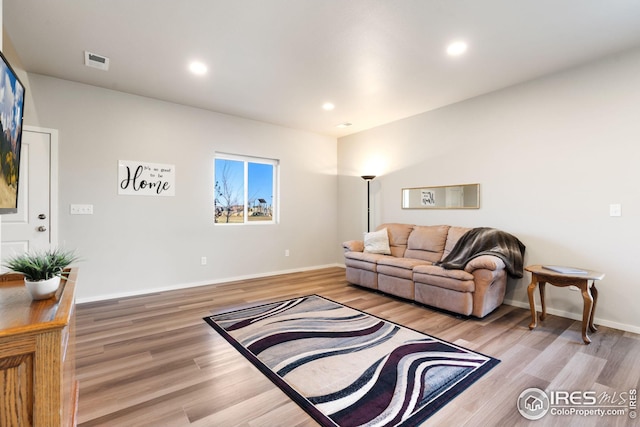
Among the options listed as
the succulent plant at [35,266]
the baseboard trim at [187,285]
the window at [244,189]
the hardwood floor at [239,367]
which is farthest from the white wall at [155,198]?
the succulent plant at [35,266]

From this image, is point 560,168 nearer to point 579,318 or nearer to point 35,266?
point 579,318

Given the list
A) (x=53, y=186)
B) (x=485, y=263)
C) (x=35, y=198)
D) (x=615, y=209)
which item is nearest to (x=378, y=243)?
(x=485, y=263)

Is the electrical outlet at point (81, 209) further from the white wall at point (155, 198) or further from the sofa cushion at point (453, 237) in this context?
the sofa cushion at point (453, 237)

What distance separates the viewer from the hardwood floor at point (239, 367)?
64.7 inches

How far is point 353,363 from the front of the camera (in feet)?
7.22

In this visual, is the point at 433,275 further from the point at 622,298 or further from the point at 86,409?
the point at 86,409

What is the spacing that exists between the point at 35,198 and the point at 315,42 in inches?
137

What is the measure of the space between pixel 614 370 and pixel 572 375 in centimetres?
36

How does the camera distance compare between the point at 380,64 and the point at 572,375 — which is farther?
the point at 380,64

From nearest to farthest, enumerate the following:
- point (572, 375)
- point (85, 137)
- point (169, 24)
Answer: point (572, 375) < point (169, 24) < point (85, 137)

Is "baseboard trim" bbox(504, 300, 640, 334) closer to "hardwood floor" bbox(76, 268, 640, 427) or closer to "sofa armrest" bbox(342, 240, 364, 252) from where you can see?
"hardwood floor" bbox(76, 268, 640, 427)

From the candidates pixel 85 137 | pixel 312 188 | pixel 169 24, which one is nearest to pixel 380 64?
pixel 169 24

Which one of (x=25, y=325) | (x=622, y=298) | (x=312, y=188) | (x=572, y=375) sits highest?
(x=312, y=188)

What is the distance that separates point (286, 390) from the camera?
187cm
